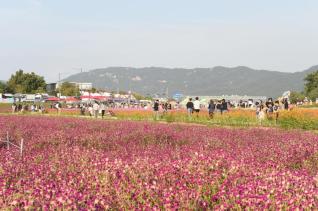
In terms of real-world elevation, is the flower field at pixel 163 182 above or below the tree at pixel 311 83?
below

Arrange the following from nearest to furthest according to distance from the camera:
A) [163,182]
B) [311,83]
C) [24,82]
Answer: [163,182] → [311,83] → [24,82]

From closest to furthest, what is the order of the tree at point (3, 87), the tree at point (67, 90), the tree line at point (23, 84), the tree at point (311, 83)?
the tree at point (311, 83), the tree at point (3, 87), the tree line at point (23, 84), the tree at point (67, 90)

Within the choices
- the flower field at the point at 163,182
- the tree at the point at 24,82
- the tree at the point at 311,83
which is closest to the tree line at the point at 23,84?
the tree at the point at 24,82

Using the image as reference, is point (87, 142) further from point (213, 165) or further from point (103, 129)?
point (213, 165)

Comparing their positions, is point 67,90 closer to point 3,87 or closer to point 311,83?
point 3,87

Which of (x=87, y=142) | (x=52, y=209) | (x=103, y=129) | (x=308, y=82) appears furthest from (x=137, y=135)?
(x=308, y=82)

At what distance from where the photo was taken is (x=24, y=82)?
13488cm

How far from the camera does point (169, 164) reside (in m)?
5.99

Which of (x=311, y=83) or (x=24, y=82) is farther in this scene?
(x=24, y=82)

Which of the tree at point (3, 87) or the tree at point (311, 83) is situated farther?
the tree at point (3, 87)

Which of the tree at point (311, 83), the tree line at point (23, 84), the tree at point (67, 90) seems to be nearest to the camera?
the tree at point (311, 83)

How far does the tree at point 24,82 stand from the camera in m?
135

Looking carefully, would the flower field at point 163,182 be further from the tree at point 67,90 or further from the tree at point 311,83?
the tree at point 67,90

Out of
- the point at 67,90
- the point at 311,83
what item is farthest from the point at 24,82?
the point at 311,83
